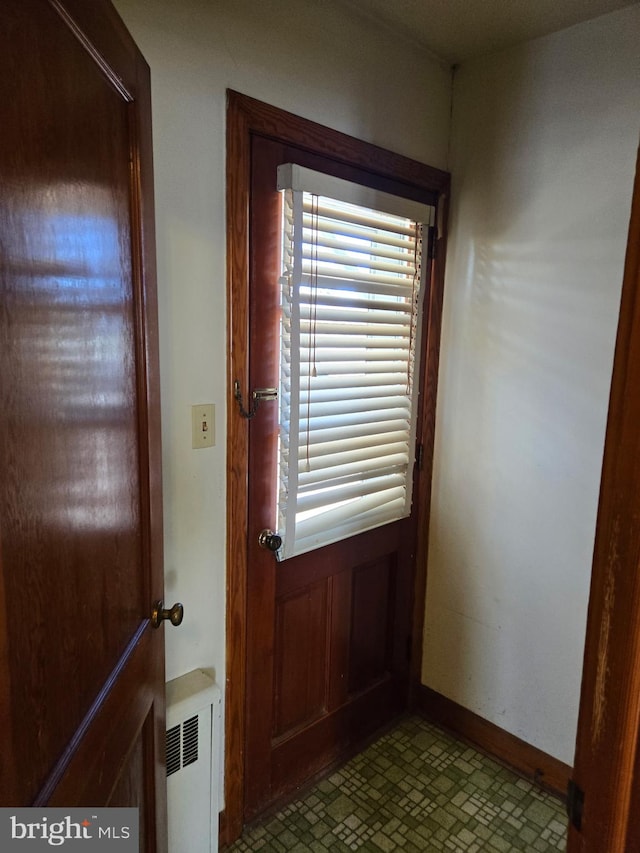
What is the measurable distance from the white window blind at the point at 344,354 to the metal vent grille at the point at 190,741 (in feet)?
1.64

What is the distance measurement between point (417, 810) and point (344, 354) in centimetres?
150

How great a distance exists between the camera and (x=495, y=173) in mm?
1817

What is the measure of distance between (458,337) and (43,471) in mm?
1614

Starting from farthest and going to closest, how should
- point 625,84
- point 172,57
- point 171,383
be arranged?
point 625,84 < point 171,383 < point 172,57

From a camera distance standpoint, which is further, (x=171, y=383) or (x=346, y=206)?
(x=346, y=206)

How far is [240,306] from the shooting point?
141 cm

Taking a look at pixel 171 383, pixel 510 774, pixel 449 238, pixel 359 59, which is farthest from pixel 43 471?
pixel 510 774

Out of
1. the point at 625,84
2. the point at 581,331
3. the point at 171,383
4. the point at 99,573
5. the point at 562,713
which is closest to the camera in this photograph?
the point at 99,573

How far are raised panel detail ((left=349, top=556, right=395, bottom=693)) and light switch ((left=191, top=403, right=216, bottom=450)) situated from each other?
2.65 feet

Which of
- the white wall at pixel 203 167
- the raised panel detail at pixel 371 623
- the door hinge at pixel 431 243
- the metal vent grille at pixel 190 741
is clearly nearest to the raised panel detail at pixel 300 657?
the raised panel detail at pixel 371 623

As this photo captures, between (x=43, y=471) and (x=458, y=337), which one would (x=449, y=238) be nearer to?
(x=458, y=337)

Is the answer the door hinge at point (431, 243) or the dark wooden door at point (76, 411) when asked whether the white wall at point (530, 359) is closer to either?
the door hinge at point (431, 243)

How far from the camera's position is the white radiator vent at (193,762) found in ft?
4.42

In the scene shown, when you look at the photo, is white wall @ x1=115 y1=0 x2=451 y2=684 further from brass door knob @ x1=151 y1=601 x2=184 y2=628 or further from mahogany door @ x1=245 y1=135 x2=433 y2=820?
brass door knob @ x1=151 y1=601 x2=184 y2=628
